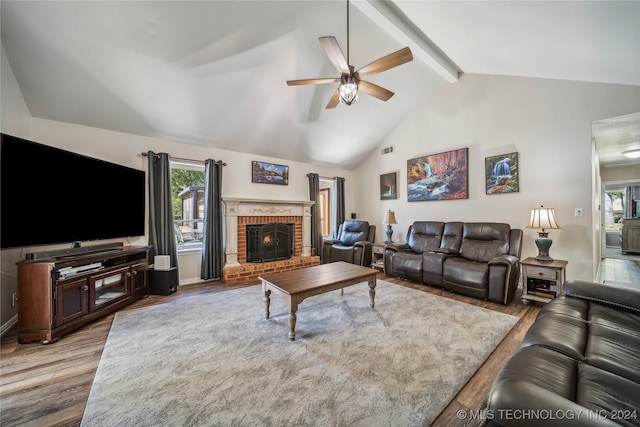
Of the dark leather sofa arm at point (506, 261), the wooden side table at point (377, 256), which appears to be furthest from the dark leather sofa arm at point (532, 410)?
the wooden side table at point (377, 256)

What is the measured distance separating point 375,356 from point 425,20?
3683mm

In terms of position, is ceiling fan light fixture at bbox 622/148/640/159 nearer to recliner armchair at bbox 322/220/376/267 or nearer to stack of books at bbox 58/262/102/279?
recliner armchair at bbox 322/220/376/267

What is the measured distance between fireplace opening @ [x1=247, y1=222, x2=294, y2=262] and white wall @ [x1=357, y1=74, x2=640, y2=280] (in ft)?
8.94

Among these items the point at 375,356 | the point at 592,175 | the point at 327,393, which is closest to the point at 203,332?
the point at 327,393

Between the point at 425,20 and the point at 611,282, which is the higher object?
the point at 425,20

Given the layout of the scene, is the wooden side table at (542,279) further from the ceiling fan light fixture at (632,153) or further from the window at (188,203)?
the window at (188,203)

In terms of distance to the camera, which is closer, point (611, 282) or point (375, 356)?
point (375, 356)

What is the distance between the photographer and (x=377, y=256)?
4.91 m

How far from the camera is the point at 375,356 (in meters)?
1.90

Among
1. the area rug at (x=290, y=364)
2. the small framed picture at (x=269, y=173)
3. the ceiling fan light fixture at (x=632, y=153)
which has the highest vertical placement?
the ceiling fan light fixture at (x=632, y=153)

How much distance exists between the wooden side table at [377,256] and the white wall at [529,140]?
3.41 ft

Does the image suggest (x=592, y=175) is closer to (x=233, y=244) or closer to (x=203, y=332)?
(x=203, y=332)

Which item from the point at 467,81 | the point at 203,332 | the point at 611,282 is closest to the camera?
the point at 203,332

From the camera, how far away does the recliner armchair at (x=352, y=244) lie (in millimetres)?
4754
